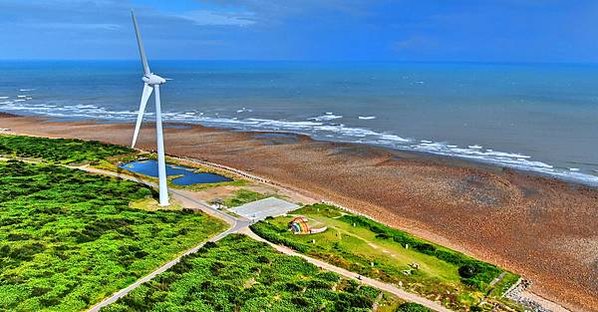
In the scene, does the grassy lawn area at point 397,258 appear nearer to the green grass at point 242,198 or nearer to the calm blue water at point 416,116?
the green grass at point 242,198

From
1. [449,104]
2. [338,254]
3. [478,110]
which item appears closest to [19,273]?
[338,254]

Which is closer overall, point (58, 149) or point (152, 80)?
point (152, 80)

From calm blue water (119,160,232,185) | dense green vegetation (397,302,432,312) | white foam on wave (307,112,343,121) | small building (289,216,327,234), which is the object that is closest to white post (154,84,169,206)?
calm blue water (119,160,232,185)

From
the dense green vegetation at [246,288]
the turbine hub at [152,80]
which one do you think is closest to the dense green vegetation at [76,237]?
the dense green vegetation at [246,288]

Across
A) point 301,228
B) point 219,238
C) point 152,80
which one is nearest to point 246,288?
point 219,238

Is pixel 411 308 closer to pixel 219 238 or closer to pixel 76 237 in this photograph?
pixel 219 238

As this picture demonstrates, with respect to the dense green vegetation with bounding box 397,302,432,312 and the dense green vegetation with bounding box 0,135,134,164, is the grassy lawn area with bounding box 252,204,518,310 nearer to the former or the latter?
the dense green vegetation with bounding box 397,302,432,312

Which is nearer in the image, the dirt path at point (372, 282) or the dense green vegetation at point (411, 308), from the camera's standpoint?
the dense green vegetation at point (411, 308)
